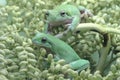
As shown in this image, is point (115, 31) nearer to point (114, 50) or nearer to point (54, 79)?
point (114, 50)

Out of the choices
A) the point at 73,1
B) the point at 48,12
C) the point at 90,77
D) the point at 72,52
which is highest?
the point at 73,1

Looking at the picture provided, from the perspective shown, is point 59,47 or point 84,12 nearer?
point 59,47

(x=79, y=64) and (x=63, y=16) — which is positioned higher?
(x=63, y=16)

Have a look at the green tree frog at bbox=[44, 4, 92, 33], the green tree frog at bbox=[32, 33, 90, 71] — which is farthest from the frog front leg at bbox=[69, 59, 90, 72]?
the green tree frog at bbox=[44, 4, 92, 33]

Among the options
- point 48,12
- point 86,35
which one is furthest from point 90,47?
point 48,12

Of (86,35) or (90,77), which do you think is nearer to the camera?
(90,77)

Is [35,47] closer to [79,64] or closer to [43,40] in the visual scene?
[43,40]

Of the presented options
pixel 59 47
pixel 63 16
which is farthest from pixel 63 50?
pixel 63 16
